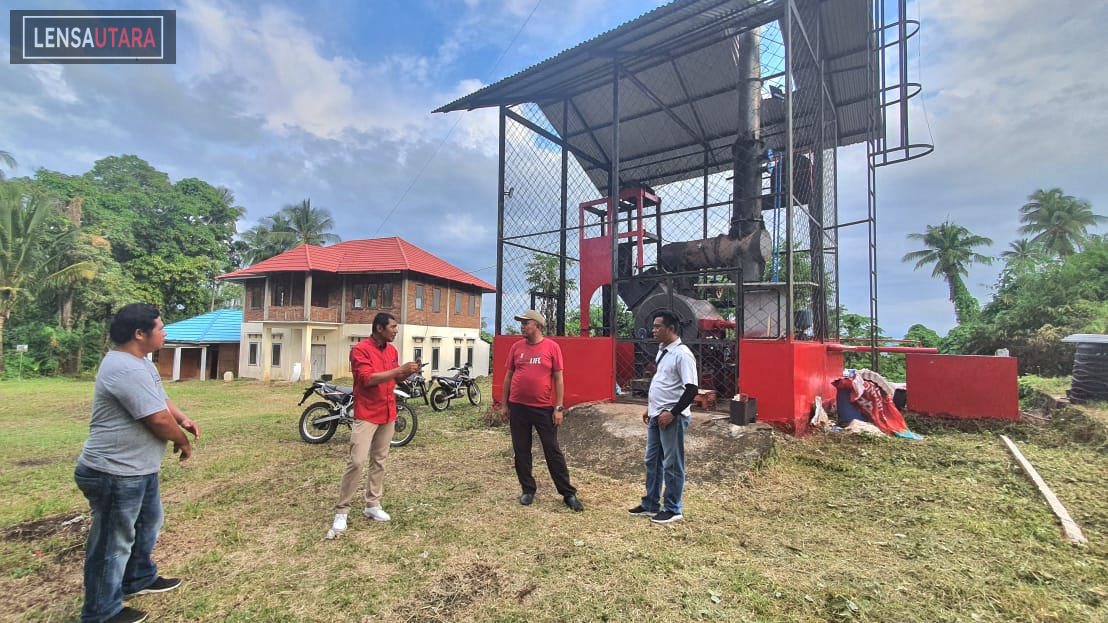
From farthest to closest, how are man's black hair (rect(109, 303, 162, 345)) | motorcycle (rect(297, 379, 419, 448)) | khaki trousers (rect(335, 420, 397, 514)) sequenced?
motorcycle (rect(297, 379, 419, 448)), khaki trousers (rect(335, 420, 397, 514)), man's black hair (rect(109, 303, 162, 345))

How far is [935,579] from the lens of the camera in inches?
101

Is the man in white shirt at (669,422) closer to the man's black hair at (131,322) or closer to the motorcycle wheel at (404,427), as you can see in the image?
the man's black hair at (131,322)

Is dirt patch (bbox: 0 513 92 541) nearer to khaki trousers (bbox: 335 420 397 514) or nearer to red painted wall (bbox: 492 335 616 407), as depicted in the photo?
khaki trousers (bbox: 335 420 397 514)

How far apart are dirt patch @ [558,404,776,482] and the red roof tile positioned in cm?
1563

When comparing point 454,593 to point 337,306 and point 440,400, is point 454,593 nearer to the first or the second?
point 440,400

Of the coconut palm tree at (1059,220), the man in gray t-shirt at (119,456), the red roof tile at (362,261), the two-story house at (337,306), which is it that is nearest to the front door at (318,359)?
the two-story house at (337,306)

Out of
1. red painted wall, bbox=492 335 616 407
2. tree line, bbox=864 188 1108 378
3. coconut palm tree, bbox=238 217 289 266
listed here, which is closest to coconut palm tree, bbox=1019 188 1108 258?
tree line, bbox=864 188 1108 378

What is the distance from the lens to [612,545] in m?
3.00

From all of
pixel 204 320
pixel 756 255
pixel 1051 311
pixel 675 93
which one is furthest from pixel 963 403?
pixel 204 320

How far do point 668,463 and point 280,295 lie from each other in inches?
879

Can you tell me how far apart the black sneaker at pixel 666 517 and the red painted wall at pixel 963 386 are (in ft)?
19.0

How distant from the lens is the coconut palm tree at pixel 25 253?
19234mm

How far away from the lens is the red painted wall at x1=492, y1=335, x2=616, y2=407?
686 centimetres

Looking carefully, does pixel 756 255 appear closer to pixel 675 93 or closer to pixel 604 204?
pixel 604 204
